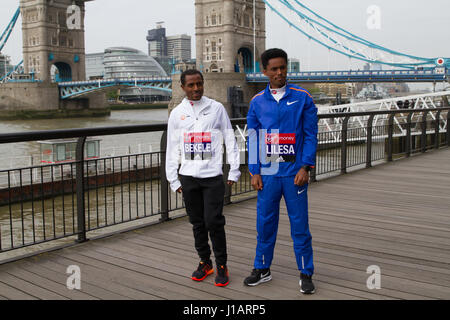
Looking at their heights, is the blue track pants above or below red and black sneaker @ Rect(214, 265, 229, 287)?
above

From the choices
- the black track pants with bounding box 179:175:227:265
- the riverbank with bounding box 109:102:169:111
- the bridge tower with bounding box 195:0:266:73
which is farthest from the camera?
the riverbank with bounding box 109:102:169:111

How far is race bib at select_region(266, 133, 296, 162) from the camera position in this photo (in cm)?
280

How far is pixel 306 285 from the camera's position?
9.44ft

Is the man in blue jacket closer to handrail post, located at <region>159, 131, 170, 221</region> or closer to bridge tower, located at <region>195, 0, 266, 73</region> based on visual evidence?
handrail post, located at <region>159, 131, 170, 221</region>

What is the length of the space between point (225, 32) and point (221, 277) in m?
51.7

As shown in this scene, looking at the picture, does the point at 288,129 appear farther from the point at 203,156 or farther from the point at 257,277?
the point at 257,277

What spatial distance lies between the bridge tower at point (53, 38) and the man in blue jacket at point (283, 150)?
224ft

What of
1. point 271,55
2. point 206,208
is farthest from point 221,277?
point 271,55

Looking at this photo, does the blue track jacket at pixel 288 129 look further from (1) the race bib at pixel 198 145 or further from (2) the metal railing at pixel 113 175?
(2) the metal railing at pixel 113 175

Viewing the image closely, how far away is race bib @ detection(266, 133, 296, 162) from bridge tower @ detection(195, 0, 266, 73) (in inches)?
1968

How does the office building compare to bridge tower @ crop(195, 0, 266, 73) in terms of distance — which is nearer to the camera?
bridge tower @ crop(195, 0, 266, 73)

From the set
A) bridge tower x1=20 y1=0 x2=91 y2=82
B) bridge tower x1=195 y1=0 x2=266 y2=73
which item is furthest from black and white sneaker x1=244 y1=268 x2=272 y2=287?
bridge tower x1=20 y1=0 x2=91 y2=82

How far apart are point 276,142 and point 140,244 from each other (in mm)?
1600
